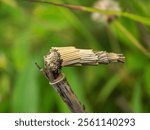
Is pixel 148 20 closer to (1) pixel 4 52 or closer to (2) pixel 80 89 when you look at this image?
(2) pixel 80 89

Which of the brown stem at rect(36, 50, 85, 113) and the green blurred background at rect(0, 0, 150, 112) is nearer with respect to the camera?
the brown stem at rect(36, 50, 85, 113)

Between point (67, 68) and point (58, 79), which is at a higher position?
point (67, 68)

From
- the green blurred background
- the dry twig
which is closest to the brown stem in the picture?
the dry twig

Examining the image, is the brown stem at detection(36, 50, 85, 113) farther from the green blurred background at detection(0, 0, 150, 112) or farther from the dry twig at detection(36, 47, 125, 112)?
the green blurred background at detection(0, 0, 150, 112)

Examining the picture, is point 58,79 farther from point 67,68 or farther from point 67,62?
point 67,68

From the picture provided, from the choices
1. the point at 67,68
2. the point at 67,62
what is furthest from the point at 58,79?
the point at 67,68

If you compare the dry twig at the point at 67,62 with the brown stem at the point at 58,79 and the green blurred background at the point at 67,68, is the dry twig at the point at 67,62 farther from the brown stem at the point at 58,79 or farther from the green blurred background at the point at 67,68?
the green blurred background at the point at 67,68

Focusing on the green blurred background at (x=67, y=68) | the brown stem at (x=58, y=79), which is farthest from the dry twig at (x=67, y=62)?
the green blurred background at (x=67, y=68)

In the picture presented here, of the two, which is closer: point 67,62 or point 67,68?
point 67,62
